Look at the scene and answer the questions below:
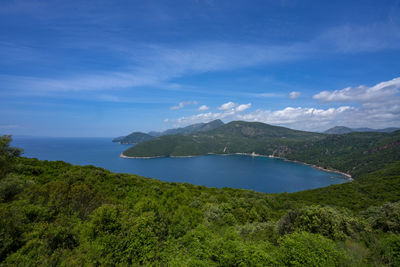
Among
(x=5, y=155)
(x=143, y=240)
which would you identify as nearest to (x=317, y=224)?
(x=143, y=240)

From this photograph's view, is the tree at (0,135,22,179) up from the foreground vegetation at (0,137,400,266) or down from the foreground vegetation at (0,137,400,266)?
up

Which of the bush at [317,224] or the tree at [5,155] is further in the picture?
the tree at [5,155]

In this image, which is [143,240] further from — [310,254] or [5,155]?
[5,155]

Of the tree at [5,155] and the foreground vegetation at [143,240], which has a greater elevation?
the tree at [5,155]

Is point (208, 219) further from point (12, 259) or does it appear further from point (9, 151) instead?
point (9, 151)

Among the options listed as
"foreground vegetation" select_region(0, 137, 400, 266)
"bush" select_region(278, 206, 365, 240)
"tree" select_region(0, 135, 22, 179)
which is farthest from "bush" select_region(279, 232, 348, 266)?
"tree" select_region(0, 135, 22, 179)

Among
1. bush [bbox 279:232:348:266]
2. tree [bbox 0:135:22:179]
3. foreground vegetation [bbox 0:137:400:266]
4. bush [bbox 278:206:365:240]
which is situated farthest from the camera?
tree [bbox 0:135:22:179]

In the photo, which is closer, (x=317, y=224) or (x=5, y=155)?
(x=317, y=224)

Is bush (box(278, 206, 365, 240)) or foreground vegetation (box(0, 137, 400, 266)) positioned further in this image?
bush (box(278, 206, 365, 240))

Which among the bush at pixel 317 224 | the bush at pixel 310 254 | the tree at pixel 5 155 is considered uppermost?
the tree at pixel 5 155

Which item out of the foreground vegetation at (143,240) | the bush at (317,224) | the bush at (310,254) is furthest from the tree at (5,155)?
the bush at (317,224)

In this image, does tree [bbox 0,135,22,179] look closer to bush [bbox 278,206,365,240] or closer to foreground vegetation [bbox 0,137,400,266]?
foreground vegetation [bbox 0,137,400,266]

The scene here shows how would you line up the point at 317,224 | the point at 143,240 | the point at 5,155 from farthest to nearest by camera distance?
the point at 5,155
the point at 317,224
the point at 143,240

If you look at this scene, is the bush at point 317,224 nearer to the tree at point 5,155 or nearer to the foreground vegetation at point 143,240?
the foreground vegetation at point 143,240
